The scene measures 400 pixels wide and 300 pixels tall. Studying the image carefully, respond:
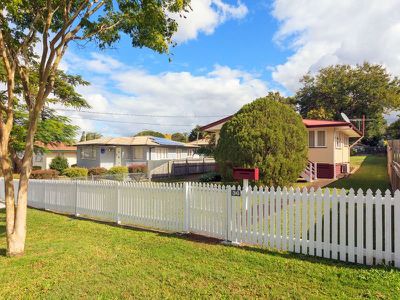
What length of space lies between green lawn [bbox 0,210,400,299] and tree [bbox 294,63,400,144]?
117 ft

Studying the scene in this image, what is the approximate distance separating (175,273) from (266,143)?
17.2ft

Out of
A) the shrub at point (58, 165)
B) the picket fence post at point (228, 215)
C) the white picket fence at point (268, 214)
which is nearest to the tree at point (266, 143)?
the white picket fence at point (268, 214)

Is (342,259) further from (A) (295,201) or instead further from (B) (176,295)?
(B) (176,295)

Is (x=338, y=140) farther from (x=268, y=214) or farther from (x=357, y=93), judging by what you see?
(x=357, y=93)

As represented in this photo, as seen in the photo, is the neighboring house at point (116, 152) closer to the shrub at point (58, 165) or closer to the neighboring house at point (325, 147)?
the shrub at point (58, 165)

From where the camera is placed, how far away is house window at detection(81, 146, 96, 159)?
33.4 meters

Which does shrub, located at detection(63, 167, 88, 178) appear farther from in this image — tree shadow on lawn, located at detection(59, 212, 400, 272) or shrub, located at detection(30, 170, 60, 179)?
tree shadow on lawn, located at detection(59, 212, 400, 272)

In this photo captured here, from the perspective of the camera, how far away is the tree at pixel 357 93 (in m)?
40.7

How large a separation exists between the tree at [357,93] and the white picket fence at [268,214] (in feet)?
111

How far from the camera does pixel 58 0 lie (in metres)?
6.91

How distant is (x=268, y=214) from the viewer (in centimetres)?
721

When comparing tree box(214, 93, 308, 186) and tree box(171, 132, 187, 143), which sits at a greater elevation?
tree box(171, 132, 187, 143)

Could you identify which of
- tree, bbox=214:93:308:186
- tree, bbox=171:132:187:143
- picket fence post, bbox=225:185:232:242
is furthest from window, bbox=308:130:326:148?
tree, bbox=171:132:187:143

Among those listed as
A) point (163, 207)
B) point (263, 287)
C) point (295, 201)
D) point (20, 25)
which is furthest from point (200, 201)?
point (20, 25)
